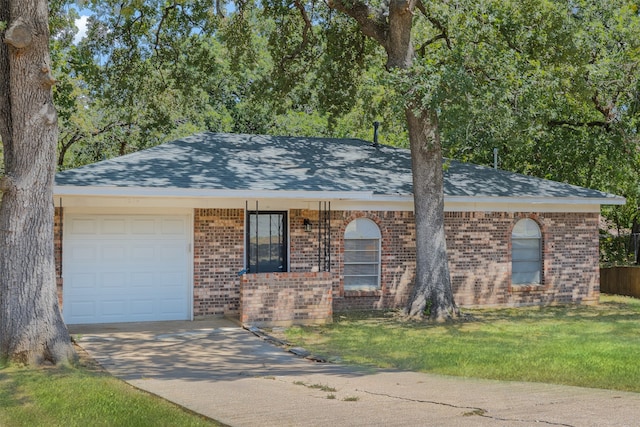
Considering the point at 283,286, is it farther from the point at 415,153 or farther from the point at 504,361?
the point at 504,361

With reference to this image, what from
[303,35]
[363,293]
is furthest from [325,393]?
[303,35]

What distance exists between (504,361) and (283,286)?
551 centimetres

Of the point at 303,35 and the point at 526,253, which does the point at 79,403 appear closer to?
the point at 303,35

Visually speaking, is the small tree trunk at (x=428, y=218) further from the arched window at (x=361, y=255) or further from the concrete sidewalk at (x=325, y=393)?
the concrete sidewalk at (x=325, y=393)

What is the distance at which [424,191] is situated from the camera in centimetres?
1619

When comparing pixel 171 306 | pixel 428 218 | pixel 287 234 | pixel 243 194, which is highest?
pixel 243 194

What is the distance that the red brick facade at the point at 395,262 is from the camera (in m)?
15.4

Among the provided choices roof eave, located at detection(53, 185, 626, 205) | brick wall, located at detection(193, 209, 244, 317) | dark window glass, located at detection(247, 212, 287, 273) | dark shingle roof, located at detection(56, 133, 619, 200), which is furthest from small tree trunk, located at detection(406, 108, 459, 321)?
brick wall, located at detection(193, 209, 244, 317)

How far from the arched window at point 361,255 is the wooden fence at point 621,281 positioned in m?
9.44

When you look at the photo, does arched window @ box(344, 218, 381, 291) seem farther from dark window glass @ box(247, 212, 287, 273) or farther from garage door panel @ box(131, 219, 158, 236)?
garage door panel @ box(131, 219, 158, 236)

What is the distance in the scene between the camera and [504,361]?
1070 cm

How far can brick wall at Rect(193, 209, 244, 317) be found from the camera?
50.9 ft

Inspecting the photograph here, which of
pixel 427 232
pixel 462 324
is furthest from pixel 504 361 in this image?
pixel 427 232

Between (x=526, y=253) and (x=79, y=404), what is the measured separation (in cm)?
1386
